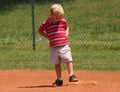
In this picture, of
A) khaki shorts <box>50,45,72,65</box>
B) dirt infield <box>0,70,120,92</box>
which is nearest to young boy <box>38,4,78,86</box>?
khaki shorts <box>50,45,72,65</box>

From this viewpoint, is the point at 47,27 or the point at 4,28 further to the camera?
the point at 4,28

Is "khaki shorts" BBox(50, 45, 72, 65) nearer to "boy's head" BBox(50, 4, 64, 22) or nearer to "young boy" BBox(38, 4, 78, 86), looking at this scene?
"young boy" BBox(38, 4, 78, 86)

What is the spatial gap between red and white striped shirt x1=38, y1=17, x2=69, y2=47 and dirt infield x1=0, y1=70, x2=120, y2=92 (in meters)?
0.75

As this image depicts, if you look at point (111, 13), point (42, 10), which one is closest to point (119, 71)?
point (111, 13)

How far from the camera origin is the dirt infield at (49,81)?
8180 mm

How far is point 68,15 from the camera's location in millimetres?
18234

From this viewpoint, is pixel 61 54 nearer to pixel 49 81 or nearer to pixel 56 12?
pixel 56 12

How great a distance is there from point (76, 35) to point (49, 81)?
23.9 feet

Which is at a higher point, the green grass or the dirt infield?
the green grass

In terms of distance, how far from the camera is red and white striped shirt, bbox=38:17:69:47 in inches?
341

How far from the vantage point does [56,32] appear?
28.5ft

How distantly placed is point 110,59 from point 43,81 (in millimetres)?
3192

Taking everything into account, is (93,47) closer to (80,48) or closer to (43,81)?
(80,48)

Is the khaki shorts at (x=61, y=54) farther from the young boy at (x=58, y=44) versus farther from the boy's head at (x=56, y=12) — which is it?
the boy's head at (x=56, y=12)
